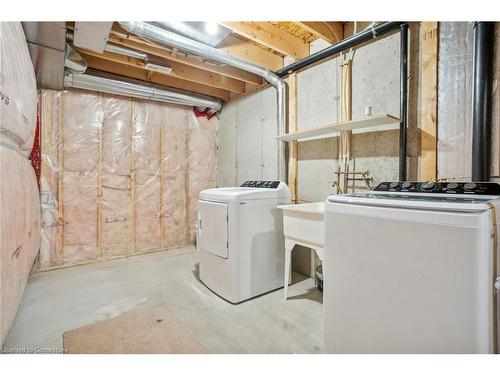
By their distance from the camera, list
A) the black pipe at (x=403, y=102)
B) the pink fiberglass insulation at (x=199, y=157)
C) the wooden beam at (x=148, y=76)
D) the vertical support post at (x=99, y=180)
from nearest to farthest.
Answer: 1. the black pipe at (x=403, y=102)
2. the wooden beam at (x=148, y=76)
3. the vertical support post at (x=99, y=180)
4. the pink fiberglass insulation at (x=199, y=157)

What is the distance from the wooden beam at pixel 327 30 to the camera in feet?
7.29

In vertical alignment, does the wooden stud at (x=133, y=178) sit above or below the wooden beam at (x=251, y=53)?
below

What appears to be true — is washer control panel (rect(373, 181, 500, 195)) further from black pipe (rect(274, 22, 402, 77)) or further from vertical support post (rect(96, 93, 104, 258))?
vertical support post (rect(96, 93, 104, 258))

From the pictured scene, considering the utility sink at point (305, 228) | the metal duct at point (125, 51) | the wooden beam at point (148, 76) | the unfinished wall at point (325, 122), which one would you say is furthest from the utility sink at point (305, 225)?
the wooden beam at point (148, 76)

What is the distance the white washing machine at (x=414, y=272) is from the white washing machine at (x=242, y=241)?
0.93m

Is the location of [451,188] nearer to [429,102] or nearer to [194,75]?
[429,102]

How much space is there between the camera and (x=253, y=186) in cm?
279

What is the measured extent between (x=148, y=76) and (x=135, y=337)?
3.05m

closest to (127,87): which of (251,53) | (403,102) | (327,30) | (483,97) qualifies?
(251,53)

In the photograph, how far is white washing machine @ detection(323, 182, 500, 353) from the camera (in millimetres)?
946

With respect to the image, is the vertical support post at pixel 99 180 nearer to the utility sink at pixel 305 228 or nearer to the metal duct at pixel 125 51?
the metal duct at pixel 125 51

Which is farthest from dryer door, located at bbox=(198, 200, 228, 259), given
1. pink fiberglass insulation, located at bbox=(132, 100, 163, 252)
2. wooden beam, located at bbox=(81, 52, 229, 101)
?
wooden beam, located at bbox=(81, 52, 229, 101)

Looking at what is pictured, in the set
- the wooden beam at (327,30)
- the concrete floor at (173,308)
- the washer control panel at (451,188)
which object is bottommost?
the concrete floor at (173,308)

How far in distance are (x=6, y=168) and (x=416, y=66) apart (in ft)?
9.26
